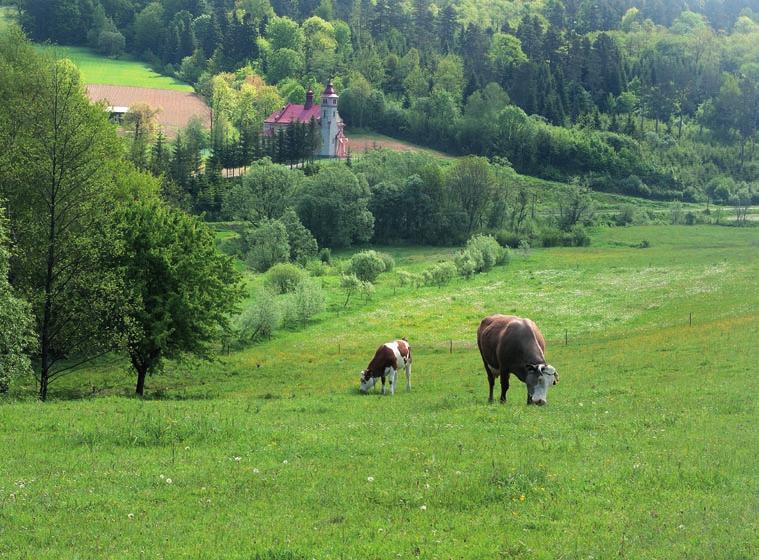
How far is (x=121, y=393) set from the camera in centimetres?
3681

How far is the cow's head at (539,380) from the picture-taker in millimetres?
23328

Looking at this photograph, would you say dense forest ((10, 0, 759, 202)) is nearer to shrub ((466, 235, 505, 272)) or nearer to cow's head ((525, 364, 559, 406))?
shrub ((466, 235, 505, 272))

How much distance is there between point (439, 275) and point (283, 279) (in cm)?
1712

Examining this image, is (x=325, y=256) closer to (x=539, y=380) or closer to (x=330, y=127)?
(x=330, y=127)

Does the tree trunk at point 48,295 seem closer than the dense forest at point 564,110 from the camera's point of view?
Yes

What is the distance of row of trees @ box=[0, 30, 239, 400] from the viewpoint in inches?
1312

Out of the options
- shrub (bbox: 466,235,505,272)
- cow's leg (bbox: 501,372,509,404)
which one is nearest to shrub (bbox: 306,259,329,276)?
shrub (bbox: 466,235,505,272)

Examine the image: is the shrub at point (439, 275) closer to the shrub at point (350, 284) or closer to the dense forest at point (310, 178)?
the dense forest at point (310, 178)

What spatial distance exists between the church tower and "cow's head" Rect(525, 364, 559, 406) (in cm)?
12649

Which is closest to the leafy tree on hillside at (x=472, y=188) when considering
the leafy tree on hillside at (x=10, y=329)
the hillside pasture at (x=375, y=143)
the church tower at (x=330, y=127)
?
the hillside pasture at (x=375, y=143)

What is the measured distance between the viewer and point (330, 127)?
148 m

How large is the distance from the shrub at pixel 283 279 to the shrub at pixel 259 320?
13.6 metres

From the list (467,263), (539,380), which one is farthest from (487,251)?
(539,380)

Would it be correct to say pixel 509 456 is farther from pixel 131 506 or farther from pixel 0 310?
pixel 0 310
